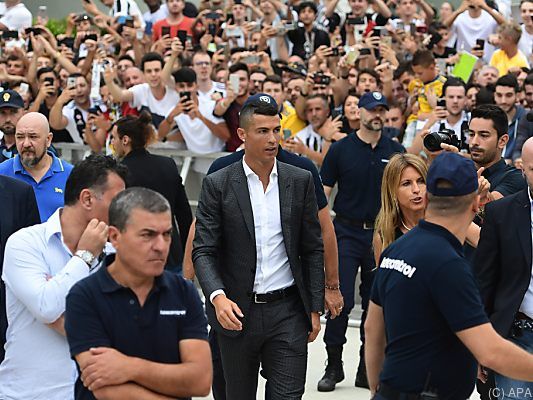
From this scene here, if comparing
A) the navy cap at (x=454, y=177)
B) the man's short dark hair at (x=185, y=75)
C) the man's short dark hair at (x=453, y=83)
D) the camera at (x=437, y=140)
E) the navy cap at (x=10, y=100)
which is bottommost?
the man's short dark hair at (x=185, y=75)

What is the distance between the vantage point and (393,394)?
4.52 metres

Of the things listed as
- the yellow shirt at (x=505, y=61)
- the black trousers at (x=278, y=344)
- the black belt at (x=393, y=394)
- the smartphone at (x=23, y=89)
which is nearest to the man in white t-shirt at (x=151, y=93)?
the smartphone at (x=23, y=89)

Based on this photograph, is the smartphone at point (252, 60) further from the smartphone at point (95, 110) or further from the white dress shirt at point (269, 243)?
the white dress shirt at point (269, 243)

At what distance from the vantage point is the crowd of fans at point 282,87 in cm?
857

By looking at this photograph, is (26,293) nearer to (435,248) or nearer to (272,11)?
(435,248)

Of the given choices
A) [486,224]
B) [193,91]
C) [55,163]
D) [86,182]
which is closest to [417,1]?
[193,91]

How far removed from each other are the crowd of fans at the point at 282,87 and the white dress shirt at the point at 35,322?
2.37 meters

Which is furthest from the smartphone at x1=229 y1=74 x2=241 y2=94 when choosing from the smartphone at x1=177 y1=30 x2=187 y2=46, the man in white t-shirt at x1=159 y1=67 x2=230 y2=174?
the smartphone at x1=177 y1=30 x2=187 y2=46

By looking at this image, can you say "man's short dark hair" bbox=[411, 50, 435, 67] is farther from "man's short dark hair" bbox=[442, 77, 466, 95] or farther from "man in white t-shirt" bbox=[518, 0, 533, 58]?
"man in white t-shirt" bbox=[518, 0, 533, 58]

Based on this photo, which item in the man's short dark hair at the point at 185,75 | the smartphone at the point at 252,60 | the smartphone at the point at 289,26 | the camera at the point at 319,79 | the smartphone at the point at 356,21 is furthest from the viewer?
the smartphone at the point at 289,26

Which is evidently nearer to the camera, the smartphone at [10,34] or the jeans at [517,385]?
the jeans at [517,385]

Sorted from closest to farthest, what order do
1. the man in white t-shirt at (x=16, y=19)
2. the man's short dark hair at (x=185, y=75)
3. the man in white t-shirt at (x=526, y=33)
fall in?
1. the man's short dark hair at (x=185, y=75)
2. the man in white t-shirt at (x=526, y=33)
3. the man in white t-shirt at (x=16, y=19)

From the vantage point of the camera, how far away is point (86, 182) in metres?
4.79

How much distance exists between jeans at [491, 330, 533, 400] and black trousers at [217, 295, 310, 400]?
117cm
